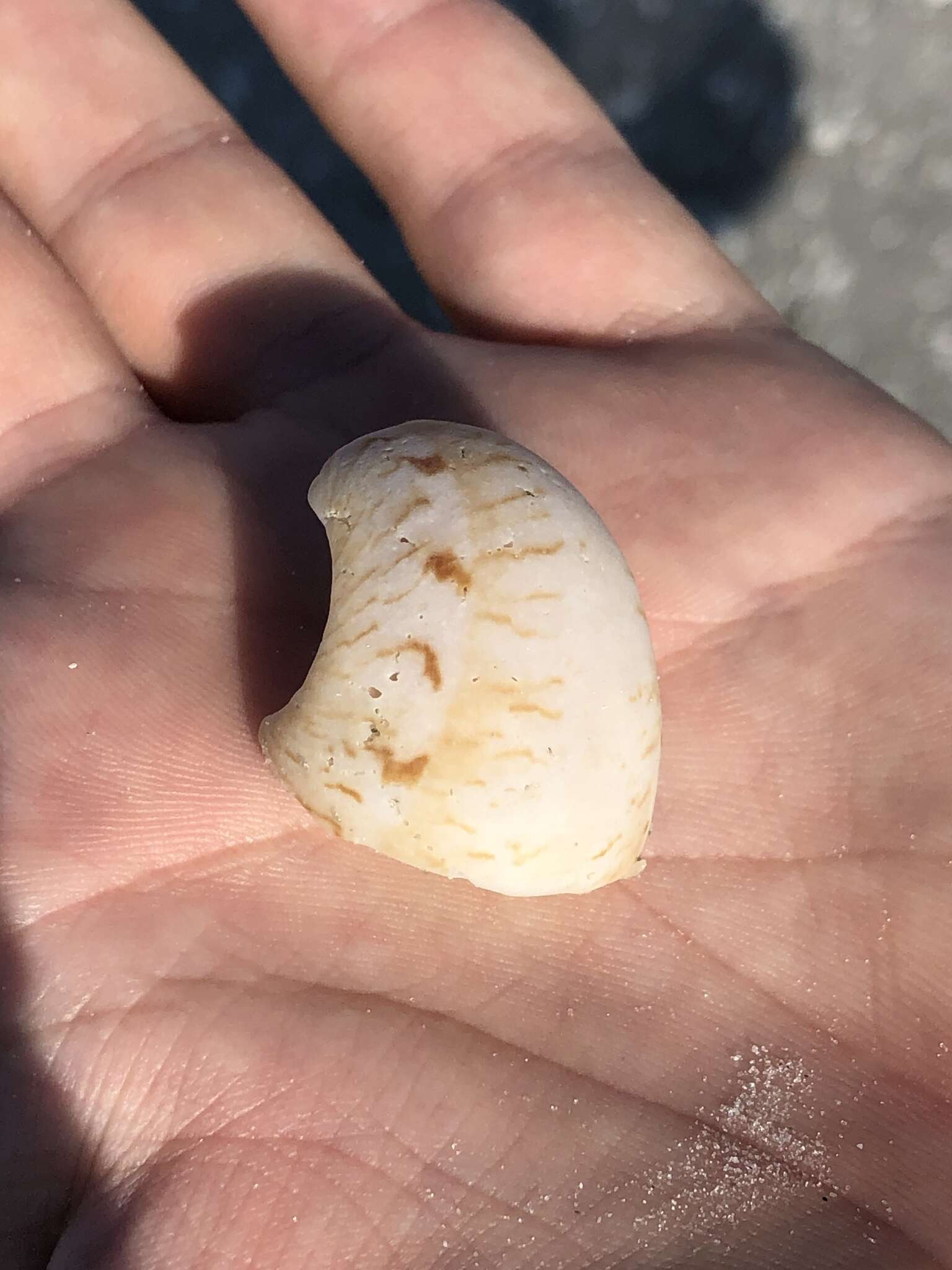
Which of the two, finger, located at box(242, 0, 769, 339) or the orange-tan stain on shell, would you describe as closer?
the orange-tan stain on shell

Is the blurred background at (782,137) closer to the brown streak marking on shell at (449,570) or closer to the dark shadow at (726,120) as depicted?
the dark shadow at (726,120)

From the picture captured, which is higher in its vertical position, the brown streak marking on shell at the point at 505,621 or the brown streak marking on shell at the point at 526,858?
the brown streak marking on shell at the point at 505,621

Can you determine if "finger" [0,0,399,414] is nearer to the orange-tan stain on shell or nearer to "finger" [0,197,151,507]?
"finger" [0,197,151,507]

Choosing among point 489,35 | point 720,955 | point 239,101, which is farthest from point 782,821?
point 239,101

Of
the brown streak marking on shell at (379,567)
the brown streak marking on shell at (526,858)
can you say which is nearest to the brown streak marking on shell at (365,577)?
the brown streak marking on shell at (379,567)

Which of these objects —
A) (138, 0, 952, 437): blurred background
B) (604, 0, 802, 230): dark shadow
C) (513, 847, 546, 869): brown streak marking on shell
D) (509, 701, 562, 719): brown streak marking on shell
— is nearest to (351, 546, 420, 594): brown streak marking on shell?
(509, 701, 562, 719): brown streak marking on shell

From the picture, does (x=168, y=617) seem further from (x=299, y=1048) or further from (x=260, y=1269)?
(x=260, y=1269)
